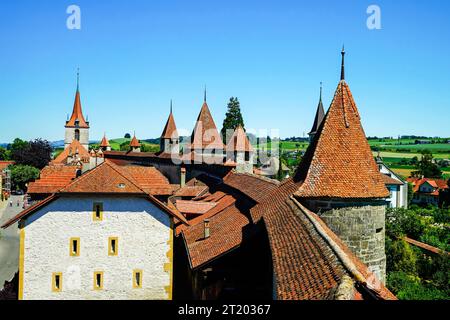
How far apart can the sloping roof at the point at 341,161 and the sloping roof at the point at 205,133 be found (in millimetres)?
27823

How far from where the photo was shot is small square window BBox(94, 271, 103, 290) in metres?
17.7

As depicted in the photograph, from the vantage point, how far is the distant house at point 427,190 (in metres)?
78.2

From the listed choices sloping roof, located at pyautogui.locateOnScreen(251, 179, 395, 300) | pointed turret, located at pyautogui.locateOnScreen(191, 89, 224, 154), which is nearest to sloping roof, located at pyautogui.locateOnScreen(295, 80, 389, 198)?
sloping roof, located at pyautogui.locateOnScreen(251, 179, 395, 300)

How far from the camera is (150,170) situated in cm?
2505

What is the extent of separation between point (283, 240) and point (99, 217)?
10837mm

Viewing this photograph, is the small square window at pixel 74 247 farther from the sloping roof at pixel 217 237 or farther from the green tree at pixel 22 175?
the green tree at pixel 22 175

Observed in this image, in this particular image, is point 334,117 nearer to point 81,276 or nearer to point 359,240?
point 359,240

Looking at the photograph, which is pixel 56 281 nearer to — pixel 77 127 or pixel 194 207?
pixel 194 207

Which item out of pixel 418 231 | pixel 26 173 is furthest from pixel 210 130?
pixel 26 173

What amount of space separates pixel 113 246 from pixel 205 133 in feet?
82.1

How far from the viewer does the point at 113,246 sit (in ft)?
58.7

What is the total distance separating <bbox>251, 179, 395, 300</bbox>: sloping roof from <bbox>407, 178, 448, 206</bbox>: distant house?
249 feet

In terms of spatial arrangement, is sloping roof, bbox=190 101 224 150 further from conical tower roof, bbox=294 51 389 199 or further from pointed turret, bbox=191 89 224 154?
conical tower roof, bbox=294 51 389 199

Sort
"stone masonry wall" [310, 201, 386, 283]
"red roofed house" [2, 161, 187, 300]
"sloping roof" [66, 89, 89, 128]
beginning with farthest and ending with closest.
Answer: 1. "sloping roof" [66, 89, 89, 128]
2. "red roofed house" [2, 161, 187, 300]
3. "stone masonry wall" [310, 201, 386, 283]
